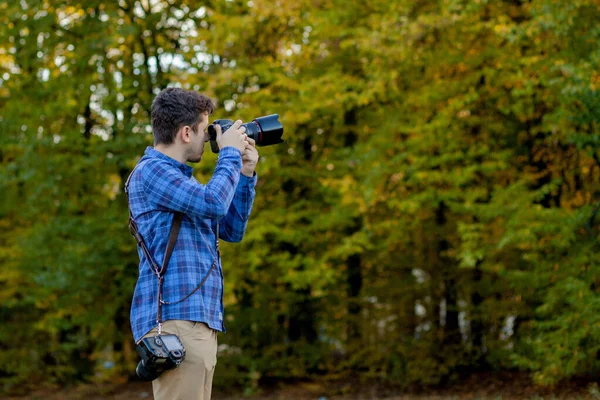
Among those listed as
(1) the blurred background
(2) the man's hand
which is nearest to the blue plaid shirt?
(2) the man's hand

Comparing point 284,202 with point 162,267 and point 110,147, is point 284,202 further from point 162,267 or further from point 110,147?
point 162,267

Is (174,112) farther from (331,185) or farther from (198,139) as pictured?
(331,185)

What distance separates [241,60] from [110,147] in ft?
7.90

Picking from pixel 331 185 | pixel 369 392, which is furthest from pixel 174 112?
pixel 369 392

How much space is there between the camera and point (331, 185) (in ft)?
32.2

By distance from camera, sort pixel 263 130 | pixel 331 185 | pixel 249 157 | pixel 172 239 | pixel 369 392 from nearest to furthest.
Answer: pixel 172 239 → pixel 249 157 → pixel 263 130 → pixel 331 185 → pixel 369 392

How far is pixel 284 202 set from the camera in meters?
10.8

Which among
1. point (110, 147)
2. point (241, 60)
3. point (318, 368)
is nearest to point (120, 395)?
point (318, 368)

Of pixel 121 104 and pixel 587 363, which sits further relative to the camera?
pixel 121 104

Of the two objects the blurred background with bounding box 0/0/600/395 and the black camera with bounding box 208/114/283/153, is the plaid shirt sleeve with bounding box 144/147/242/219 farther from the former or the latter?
the blurred background with bounding box 0/0/600/395

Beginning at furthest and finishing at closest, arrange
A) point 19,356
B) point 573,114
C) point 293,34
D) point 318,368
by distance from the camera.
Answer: point 19,356
point 318,368
point 293,34
point 573,114

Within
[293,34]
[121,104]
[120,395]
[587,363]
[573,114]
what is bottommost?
[120,395]

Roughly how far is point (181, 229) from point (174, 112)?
436 millimetres

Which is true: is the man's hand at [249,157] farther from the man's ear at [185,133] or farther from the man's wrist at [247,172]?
the man's ear at [185,133]
